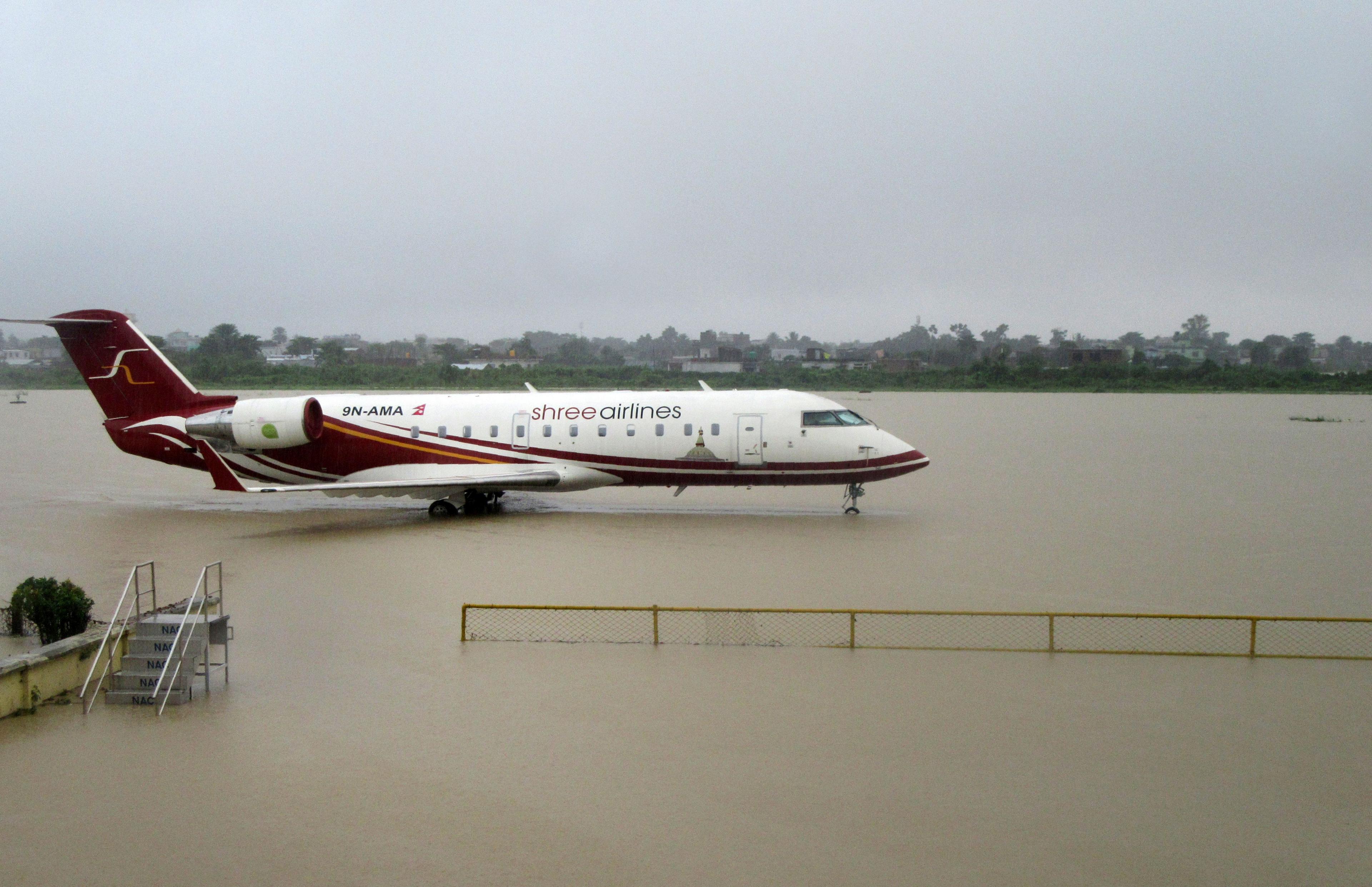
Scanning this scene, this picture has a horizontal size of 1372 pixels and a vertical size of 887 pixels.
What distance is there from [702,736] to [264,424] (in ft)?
63.3

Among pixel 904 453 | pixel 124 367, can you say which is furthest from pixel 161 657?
pixel 124 367

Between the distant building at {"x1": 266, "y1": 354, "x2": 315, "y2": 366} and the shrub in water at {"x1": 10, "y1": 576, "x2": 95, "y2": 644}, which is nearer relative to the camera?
the shrub in water at {"x1": 10, "y1": 576, "x2": 95, "y2": 644}

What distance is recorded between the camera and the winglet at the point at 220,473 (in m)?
23.1

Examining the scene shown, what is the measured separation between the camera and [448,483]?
26969 mm

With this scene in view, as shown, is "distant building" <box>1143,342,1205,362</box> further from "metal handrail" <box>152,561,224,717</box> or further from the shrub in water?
"metal handrail" <box>152,561,224,717</box>

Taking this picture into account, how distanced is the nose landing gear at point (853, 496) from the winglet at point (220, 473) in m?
14.2

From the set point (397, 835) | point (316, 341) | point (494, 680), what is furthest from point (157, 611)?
point (316, 341)

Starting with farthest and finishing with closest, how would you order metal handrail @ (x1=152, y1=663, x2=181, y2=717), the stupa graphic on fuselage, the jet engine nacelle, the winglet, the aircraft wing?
the jet engine nacelle
the stupa graphic on fuselage
the aircraft wing
the winglet
metal handrail @ (x1=152, y1=663, x2=181, y2=717)

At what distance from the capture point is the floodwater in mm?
9336

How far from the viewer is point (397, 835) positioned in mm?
9656

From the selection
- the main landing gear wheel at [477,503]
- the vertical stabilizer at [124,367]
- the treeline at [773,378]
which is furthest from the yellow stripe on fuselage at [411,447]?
the treeline at [773,378]

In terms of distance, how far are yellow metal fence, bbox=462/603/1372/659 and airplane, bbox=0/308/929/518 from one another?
998 cm

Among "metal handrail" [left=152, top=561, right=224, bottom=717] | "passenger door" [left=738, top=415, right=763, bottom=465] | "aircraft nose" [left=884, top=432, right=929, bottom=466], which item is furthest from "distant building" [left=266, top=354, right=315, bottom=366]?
"metal handrail" [left=152, top=561, right=224, bottom=717]

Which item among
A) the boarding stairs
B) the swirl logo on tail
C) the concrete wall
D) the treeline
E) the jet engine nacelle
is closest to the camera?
the concrete wall
